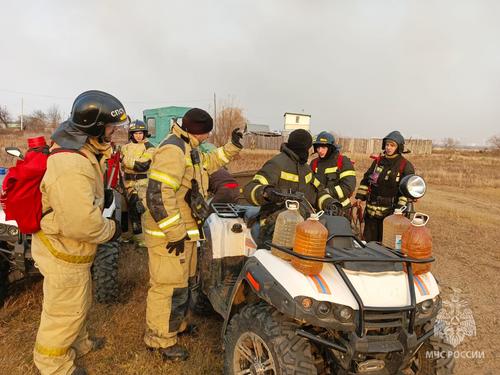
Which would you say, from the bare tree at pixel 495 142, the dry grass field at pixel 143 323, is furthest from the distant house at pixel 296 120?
the dry grass field at pixel 143 323

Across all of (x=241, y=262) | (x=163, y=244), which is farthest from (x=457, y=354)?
(x=163, y=244)

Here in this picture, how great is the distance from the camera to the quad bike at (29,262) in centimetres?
→ 322

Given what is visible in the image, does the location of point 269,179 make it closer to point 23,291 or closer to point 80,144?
point 80,144

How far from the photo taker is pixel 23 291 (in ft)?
13.4

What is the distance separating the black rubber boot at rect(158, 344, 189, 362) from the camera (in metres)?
3.06

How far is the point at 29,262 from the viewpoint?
10.8 feet

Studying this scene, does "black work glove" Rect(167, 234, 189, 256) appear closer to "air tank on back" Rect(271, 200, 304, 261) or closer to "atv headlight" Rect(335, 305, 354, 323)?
"air tank on back" Rect(271, 200, 304, 261)

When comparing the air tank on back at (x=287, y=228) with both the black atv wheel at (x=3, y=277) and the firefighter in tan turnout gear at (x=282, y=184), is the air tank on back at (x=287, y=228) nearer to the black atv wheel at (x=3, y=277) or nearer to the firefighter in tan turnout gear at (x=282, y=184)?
the firefighter in tan turnout gear at (x=282, y=184)

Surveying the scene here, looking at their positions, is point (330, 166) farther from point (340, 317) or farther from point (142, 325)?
point (340, 317)

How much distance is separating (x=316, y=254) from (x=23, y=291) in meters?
3.60

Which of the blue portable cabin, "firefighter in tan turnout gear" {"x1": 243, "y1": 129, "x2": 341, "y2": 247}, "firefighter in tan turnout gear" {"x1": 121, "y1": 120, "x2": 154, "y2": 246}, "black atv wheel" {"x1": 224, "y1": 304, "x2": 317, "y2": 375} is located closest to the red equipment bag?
"firefighter in tan turnout gear" {"x1": 243, "y1": 129, "x2": 341, "y2": 247}

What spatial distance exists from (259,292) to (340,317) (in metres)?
0.48

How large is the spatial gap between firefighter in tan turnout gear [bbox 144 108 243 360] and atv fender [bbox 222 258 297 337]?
0.68 metres

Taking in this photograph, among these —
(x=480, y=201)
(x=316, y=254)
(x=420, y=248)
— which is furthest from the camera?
(x=480, y=201)
